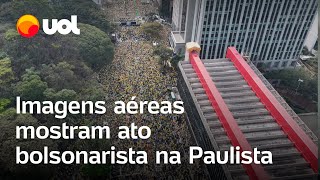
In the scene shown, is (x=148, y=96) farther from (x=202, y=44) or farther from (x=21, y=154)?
(x=21, y=154)

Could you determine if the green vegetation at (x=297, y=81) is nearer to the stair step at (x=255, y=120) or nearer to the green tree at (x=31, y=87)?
the stair step at (x=255, y=120)

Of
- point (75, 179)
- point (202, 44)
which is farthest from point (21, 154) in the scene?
point (202, 44)

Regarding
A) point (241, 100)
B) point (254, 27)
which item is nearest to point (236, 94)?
point (241, 100)

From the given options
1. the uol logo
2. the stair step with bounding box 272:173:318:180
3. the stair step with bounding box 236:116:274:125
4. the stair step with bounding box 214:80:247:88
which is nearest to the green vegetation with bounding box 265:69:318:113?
the stair step with bounding box 214:80:247:88

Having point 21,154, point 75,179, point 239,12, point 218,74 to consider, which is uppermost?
point 239,12

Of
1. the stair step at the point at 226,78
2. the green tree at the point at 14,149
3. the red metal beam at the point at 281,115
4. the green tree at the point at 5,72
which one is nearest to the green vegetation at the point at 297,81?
the red metal beam at the point at 281,115
